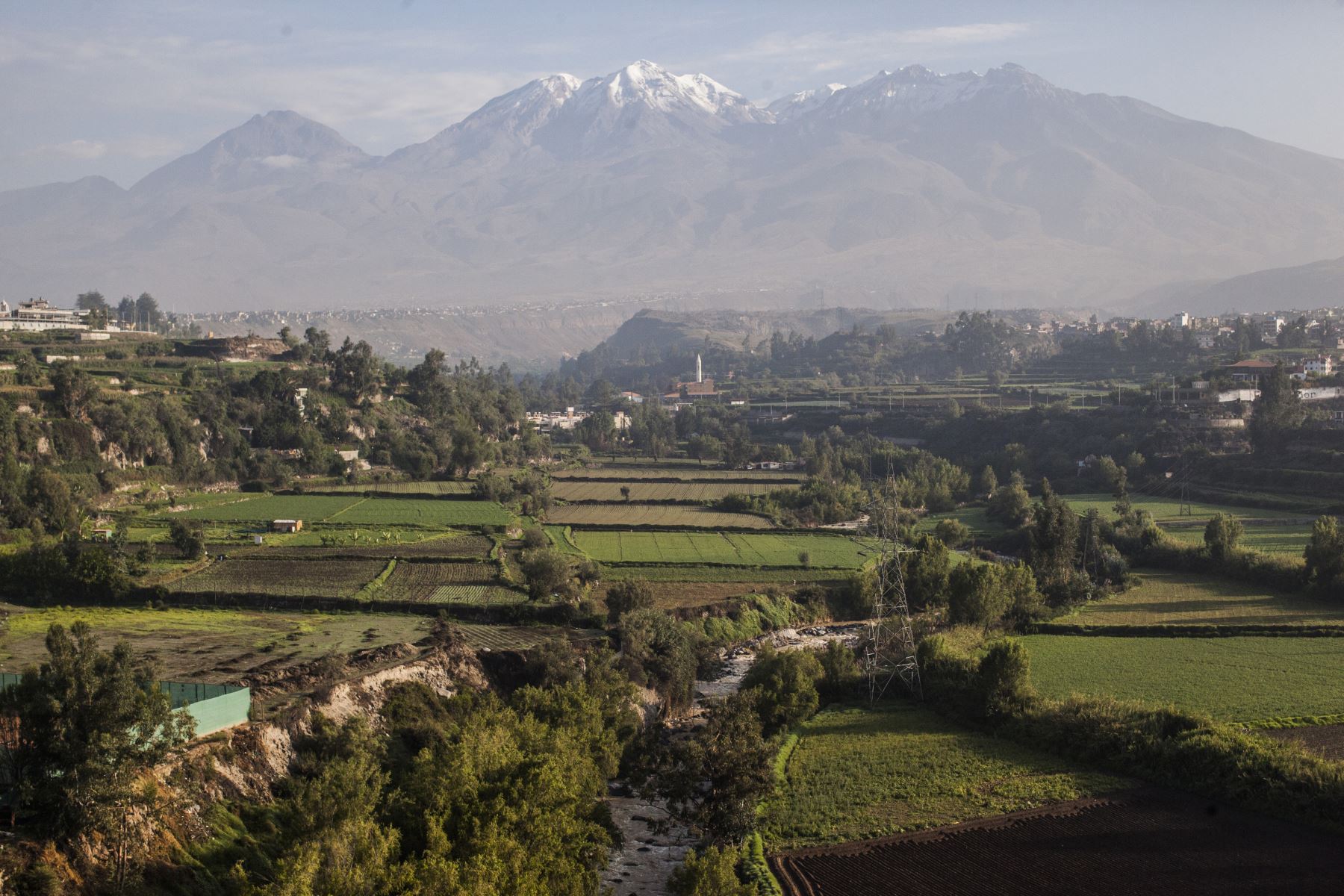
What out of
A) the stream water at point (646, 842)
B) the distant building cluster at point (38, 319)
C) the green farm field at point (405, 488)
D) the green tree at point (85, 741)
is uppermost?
the distant building cluster at point (38, 319)

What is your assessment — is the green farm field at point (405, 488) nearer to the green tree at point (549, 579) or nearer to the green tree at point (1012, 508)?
the green tree at point (549, 579)

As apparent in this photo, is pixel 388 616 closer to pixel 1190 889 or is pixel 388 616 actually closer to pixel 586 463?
pixel 1190 889

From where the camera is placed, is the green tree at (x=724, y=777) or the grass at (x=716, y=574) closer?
the green tree at (x=724, y=777)

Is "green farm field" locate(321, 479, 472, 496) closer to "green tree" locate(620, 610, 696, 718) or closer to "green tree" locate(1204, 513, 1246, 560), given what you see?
"green tree" locate(620, 610, 696, 718)

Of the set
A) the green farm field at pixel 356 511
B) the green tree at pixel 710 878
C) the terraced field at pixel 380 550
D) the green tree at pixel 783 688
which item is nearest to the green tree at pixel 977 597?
the green tree at pixel 783 688

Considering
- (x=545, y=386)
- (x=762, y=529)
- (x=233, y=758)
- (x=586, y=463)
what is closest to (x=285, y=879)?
(x=233, y=758)

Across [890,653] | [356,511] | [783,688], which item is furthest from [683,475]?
[783,688]
